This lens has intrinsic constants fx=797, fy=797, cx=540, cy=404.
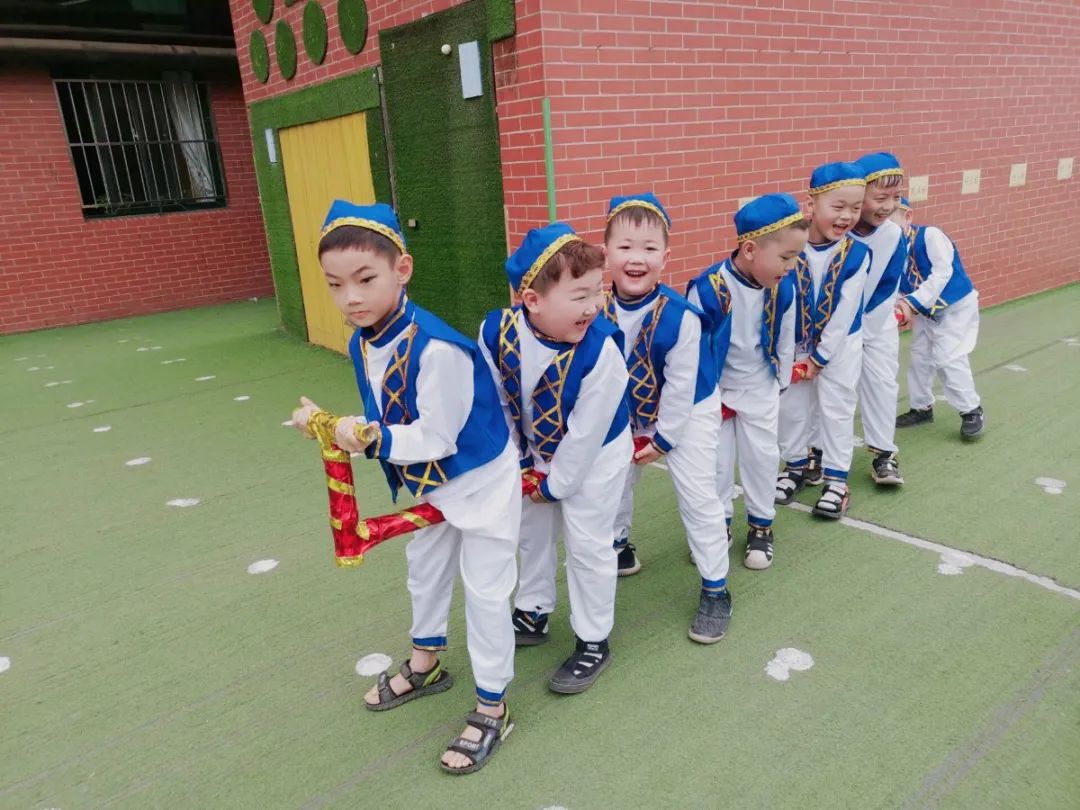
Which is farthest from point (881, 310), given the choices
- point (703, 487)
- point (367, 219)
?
point (367, 219)

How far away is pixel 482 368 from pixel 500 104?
2.87 m

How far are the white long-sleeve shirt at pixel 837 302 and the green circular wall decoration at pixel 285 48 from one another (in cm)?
499

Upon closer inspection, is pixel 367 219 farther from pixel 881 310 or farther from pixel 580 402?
pixel 881 310

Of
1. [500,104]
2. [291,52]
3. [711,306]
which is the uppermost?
[291,52]

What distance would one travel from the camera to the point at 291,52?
6.46 meters

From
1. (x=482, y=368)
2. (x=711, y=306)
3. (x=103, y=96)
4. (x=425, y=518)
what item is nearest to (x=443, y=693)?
(x=425, y=518)

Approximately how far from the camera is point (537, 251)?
6.76ft

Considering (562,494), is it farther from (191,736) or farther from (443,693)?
(191,736)

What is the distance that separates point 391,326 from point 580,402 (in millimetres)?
554

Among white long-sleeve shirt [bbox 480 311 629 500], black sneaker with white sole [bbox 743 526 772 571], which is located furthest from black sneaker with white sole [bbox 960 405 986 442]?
white long-sleeve shirt [bbox 480 311 629 500]

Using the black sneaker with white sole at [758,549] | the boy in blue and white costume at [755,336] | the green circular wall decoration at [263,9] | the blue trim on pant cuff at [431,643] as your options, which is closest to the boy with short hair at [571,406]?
the blue trim on pant cuff at [431,643]

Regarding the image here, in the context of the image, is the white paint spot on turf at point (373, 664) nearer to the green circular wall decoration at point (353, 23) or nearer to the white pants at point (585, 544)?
the white pants at point (585, 544)

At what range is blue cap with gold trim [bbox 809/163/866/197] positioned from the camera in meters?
3.12

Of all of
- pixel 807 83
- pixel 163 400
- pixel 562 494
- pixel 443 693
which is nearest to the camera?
pixel 562 494
